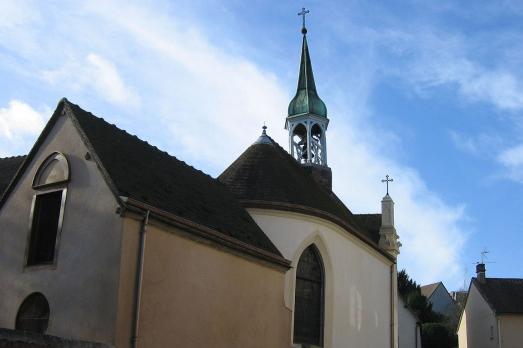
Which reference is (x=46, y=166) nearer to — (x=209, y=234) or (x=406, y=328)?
(x=209, y=234)

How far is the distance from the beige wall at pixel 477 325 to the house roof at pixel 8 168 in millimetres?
28808

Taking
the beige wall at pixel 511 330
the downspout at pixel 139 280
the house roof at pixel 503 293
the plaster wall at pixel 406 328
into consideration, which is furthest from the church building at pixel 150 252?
the house roof at pixel 503 293

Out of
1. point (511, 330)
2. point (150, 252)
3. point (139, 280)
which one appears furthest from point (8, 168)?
point (511, 330)

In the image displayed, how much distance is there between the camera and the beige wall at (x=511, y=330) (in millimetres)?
37031

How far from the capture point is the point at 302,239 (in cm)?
1892

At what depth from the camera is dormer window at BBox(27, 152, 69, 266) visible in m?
13.5

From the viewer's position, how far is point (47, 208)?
1392cm

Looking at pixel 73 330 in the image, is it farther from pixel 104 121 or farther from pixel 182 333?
pixel 104 121

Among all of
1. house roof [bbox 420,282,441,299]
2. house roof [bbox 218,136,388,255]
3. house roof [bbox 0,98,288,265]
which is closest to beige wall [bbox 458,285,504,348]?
house roof [bbox 218,136,388,255]

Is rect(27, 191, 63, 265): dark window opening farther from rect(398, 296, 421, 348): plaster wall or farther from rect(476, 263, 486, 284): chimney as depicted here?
rect(476, 263, 486, 284): chimney

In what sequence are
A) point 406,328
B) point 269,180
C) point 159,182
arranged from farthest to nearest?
point 406,328
point 269,180
point 159,182

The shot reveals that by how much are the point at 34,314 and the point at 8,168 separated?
25.2ft

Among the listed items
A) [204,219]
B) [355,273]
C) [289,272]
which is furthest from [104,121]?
[355,273]

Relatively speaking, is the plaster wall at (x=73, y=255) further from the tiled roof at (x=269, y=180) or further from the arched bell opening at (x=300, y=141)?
the arched bell opening at (x=300, y=141)
